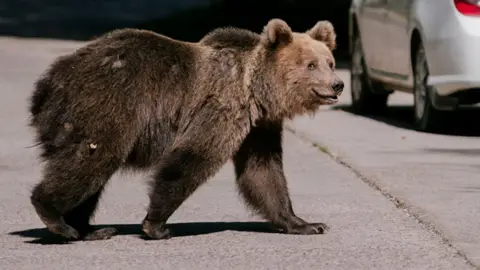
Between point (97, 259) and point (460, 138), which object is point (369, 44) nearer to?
point (460, 138)

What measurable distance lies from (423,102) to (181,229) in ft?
18.7

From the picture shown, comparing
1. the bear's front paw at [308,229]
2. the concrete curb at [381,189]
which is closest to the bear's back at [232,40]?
Result: the bear's front paw at [308,229]

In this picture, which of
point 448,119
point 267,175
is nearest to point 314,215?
point 267,175

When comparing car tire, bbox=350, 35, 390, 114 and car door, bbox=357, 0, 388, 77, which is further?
car tire, bbox=350, 35, 390, 114

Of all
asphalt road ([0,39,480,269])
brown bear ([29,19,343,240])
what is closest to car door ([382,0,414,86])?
asphalt road ([0,39,480,269])

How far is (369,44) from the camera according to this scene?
16.5 m

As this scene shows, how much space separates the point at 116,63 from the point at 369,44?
795 cm

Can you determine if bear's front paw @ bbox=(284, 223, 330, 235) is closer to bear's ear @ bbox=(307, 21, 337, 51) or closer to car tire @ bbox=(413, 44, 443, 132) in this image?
bear's ear @ bbox=(307, 21, 337, 51)

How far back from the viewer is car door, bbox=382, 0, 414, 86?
15.1 meters

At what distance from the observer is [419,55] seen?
14766 millimetres

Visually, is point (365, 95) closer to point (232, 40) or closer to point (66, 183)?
point (232, 40)

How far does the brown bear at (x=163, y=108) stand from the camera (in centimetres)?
867

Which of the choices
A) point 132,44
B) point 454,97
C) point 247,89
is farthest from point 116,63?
point 454,97

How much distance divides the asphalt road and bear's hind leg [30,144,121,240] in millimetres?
194
